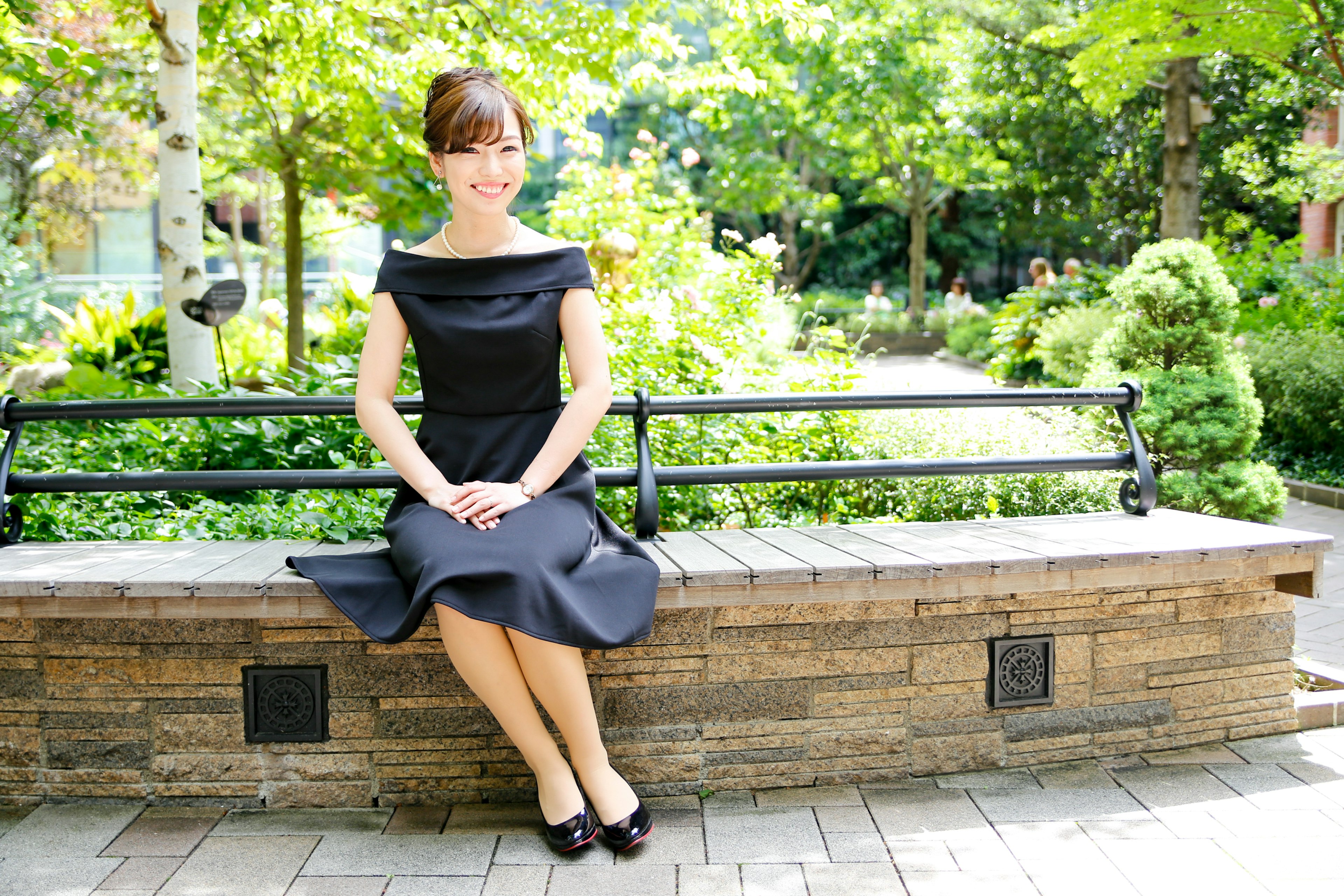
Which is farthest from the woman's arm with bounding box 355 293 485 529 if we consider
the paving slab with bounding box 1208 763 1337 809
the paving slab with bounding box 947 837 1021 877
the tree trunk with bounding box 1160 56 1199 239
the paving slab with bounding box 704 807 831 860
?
the tree trunk with bounding box 1160 56 1199 239

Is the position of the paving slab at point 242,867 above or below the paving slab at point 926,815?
below

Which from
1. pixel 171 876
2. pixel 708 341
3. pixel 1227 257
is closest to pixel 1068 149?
pixel 1227 257

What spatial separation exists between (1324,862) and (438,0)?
7.43m

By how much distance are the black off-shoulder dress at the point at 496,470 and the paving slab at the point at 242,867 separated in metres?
0.60

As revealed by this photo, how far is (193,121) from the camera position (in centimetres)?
556

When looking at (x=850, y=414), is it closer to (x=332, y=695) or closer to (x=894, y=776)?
(x=894, y=776)

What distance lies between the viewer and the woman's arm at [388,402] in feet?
8.64

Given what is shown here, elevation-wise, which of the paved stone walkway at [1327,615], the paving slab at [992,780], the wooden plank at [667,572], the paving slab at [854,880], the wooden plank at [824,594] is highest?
the wooden plank at [667,572]

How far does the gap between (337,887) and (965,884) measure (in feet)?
4.77

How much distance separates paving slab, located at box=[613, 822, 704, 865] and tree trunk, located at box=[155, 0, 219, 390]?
4.19 meters

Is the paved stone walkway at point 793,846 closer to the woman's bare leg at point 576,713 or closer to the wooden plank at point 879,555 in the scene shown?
the woman's bare leg at point 576,713

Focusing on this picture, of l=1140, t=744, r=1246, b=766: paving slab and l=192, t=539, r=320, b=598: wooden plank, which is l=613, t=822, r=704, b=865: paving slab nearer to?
l=192, t=539, r=320, b=598: wooden plank

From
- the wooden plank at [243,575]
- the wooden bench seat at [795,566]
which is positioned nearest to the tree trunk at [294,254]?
the wooden bench seat at [795,566]

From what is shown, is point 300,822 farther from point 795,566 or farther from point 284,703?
point 795,566
